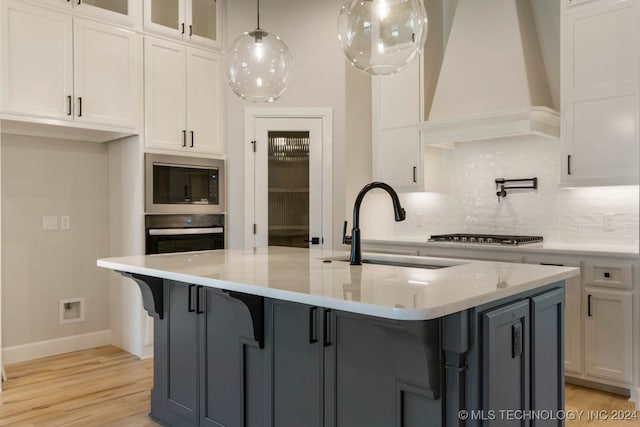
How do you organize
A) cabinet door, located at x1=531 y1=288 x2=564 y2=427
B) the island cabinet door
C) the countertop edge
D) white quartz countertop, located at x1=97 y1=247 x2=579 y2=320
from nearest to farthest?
the countertop edge, white quartz countertop, located at x1=97 y1=247 x2=579 y2=320, the island cabinet door, cabinet door, located at x1=531 y1=288 x2=564 y2=427

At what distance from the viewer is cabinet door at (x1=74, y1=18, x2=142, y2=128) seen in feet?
12.7

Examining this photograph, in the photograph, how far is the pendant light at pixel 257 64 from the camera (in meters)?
2.68

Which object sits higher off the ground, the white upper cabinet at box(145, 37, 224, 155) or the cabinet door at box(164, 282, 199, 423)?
the white upper cabinet at box(145, 37, 224, 155)

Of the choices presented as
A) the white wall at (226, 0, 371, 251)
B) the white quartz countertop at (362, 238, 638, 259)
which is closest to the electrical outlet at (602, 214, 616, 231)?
the white quartz countertop at (362, 238, 638, 259)

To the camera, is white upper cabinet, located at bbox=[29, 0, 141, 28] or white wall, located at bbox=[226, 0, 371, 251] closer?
white upper cabinet, located at bbox=[29, 0, 141, 28]

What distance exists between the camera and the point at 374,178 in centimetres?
485

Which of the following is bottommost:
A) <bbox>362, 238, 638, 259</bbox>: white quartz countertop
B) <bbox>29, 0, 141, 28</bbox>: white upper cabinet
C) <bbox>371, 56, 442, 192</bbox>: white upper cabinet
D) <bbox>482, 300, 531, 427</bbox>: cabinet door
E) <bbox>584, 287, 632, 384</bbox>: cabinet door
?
<bbox>584, 287, 632, 384</bbox>: cabinet door

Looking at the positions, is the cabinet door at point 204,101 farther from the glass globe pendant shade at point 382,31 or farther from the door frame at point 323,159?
the glass globe pendant shade at point 382,31

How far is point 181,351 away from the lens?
2.66 m

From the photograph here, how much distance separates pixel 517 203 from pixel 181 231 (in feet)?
9.56

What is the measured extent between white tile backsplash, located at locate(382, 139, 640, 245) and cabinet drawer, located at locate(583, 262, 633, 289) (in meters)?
0.56

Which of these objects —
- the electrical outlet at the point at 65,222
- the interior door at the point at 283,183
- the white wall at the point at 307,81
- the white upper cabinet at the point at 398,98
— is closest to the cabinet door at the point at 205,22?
the white wall at the point at 307,81

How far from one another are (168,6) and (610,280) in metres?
4.09

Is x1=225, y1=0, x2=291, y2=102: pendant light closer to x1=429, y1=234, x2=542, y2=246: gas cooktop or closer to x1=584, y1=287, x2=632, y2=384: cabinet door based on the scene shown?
x1=429, y1=234, x2=542, y2=246: gas cooktop
